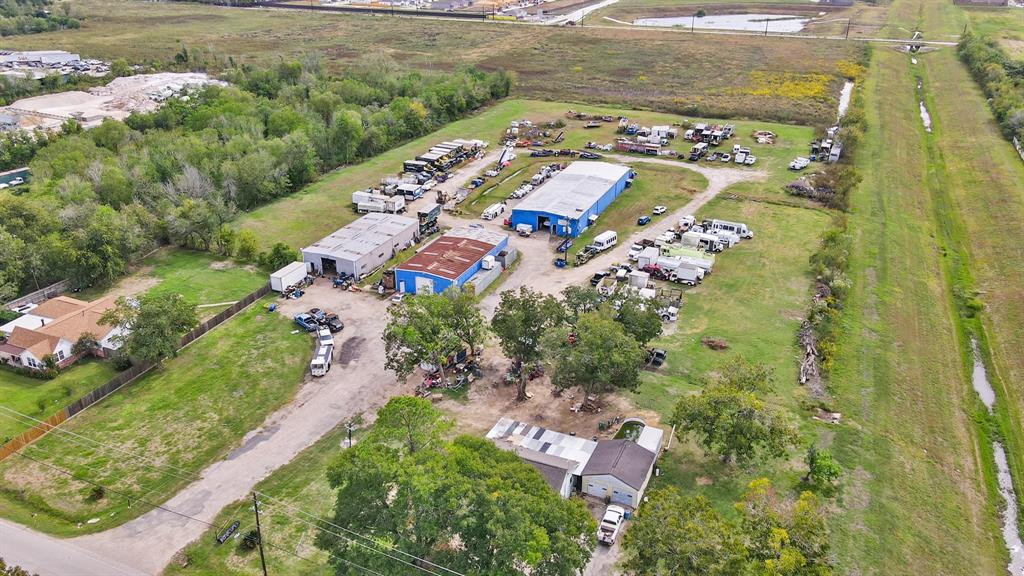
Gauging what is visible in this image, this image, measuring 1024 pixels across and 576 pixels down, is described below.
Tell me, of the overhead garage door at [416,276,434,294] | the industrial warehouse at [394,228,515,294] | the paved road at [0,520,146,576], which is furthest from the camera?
the industrial warehouse at [394,228,515,294]

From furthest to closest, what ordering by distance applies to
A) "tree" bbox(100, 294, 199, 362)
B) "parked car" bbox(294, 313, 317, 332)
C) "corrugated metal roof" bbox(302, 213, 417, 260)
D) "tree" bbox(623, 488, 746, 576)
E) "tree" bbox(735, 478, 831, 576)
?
"corrugated metal roof" bbox(302, 213, 417, 260) < "parked car" bbox(294, 313, 317, 332) < "tree" bbox(100, 294, 199, 362) < "tree" bbox(735, 478, 831, 576) < "tree" bbox(623, 488, 746, 576)

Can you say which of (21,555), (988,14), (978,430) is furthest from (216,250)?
(988,14)

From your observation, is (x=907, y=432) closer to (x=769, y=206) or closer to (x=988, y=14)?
(x=769, y=206)

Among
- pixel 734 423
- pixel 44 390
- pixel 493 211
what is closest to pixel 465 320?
pixel 734 423

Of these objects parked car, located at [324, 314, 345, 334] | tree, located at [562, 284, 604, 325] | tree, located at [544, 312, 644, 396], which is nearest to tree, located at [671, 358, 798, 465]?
tree, located at [544, 312, 644, 396]

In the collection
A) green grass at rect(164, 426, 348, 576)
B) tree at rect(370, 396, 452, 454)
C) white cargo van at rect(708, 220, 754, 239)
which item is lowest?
green grass at rect(164, 426, 348, 576)

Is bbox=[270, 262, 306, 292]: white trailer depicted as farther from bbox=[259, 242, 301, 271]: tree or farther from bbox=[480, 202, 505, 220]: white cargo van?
bbox=[480, 202, 505, 220]: white cargo van
